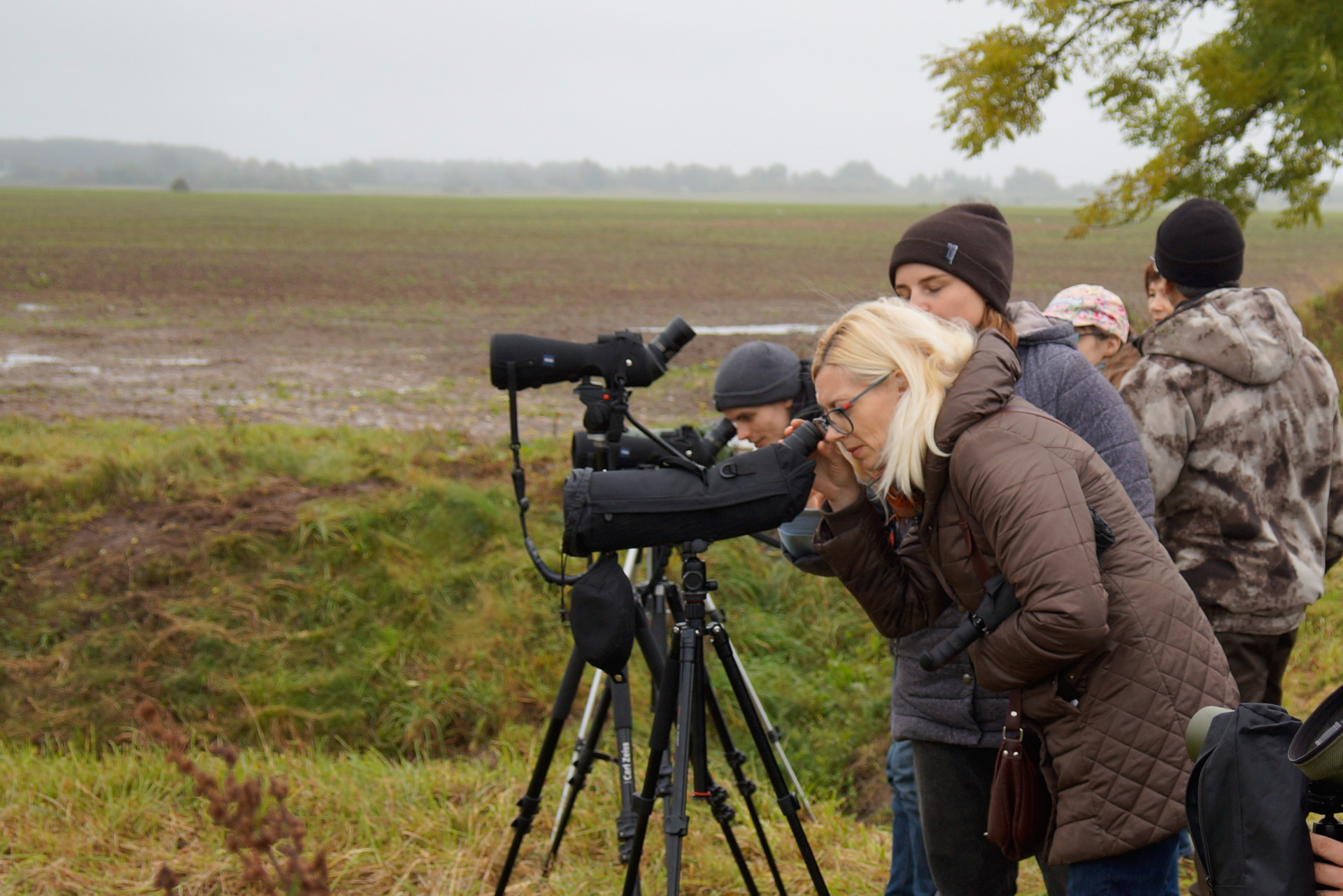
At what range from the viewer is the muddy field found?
33.1ft

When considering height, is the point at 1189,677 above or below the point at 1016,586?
below

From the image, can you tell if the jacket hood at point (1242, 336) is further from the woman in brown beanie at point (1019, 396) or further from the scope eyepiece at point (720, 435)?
the scope eyepiece at point (720, 435)

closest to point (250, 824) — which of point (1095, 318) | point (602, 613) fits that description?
point (602, 613)

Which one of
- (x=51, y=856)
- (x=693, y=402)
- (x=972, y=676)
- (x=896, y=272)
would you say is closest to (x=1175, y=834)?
(x=972, y=676)

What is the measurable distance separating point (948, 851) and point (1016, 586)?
732 millimetres

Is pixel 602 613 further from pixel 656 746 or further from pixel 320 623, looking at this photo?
pixel 320 623

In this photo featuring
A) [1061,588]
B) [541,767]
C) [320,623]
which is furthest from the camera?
[320,623]

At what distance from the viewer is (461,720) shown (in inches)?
203

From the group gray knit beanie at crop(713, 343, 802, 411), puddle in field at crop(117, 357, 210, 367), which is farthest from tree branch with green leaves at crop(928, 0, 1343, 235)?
puddle in field at crop(117, 357, 210, 367)

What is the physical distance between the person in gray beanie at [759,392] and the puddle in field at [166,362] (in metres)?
10.9

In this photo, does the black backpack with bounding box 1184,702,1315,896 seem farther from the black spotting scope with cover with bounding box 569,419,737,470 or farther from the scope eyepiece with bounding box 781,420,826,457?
the black spotting scope with cover with bounding box 569,419,737,470

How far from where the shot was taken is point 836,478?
1.96m

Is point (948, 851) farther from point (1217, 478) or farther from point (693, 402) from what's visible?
point (693, 402)

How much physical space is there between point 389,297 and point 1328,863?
20.2m
